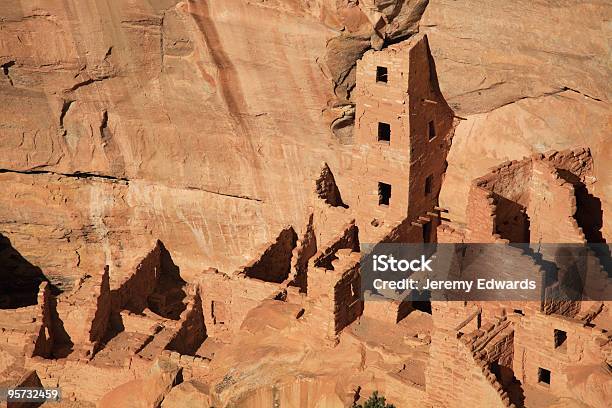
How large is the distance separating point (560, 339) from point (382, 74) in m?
6.21

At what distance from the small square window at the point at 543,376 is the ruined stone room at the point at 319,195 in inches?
4.3

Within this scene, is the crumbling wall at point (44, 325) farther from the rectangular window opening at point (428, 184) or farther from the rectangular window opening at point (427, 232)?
the rectangular window opening at point (428, 184)

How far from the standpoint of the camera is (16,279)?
34.7 metres

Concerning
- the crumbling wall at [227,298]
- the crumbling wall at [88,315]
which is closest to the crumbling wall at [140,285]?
the crumbling wall at [88,315]

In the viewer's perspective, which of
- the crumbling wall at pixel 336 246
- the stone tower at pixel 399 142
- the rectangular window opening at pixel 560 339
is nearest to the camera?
the rectangular window opening at pixel 560 339

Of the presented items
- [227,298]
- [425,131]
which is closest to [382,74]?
[425,131]

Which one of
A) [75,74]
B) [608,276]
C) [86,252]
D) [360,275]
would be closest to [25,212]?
[86,252]

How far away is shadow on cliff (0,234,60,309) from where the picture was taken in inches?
1355

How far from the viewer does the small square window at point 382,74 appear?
27.1 metres

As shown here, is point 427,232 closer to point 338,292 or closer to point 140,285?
point 338,292

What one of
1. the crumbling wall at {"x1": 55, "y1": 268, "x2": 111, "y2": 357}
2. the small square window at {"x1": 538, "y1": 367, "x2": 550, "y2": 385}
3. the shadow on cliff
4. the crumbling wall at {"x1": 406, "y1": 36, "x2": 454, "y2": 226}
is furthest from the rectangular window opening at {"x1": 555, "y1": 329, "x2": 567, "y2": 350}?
the shadow on cliff

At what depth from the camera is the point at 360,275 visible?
27.0 meters

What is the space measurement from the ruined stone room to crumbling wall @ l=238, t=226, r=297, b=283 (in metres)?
0.07

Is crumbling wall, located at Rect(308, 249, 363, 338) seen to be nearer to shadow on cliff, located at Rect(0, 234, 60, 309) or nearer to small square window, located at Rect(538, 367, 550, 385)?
small square window, located at Rect(538, 367, 550, 385)
